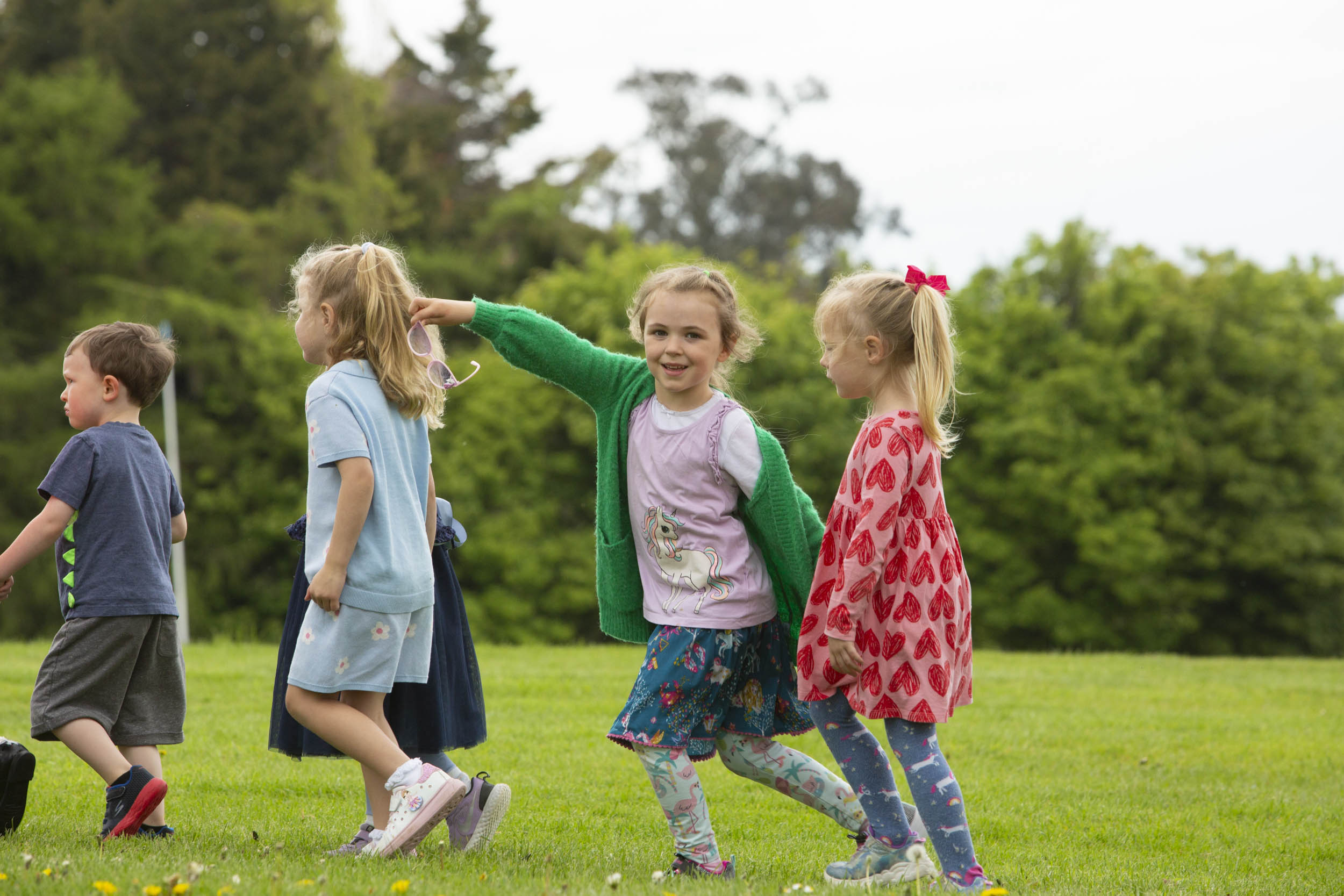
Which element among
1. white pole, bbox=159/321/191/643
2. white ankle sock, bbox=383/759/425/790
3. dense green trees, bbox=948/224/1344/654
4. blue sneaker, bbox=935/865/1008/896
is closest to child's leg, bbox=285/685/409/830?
white ankle sock, bbox=383/759/425/790

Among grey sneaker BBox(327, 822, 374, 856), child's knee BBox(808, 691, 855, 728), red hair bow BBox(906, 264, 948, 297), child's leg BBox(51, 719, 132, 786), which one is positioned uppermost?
red hair bow BBox(906, 264, 948, 297)

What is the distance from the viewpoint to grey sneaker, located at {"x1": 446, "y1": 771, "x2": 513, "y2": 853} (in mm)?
3879

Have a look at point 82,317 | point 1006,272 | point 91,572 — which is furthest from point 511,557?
point 91,572

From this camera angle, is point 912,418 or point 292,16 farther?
point 292,16

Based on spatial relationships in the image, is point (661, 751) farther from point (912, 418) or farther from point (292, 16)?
point (292, 16)

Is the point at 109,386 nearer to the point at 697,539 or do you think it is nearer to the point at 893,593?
the point at 697,539

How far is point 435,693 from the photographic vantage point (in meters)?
3.98

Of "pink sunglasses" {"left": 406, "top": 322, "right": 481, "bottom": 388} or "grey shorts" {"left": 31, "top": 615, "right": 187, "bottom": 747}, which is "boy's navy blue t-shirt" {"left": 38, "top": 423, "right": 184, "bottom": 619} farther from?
"pink sunglasses" {"left": 406, "top": 322, "right": 481, "bottom": 388}

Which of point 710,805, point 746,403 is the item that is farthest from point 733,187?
point 710,805

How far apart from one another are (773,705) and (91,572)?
6.84ft

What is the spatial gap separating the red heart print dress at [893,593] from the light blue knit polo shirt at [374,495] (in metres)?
1.13

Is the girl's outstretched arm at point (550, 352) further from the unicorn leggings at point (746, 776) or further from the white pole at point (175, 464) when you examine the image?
the white pole at point (175, 464)

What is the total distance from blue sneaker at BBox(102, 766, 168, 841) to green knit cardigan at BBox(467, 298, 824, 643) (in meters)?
1.38

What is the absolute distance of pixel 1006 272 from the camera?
71.7ft
